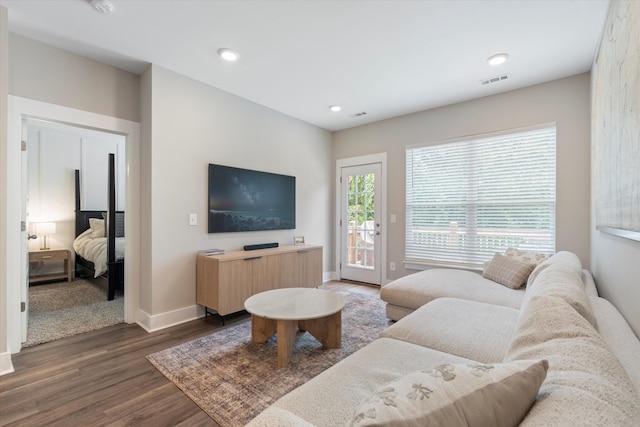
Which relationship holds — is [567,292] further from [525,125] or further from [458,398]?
[525,125]

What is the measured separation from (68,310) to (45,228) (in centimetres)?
214

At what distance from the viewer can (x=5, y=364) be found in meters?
2.10

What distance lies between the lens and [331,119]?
179 inches

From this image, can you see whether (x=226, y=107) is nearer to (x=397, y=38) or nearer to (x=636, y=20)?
(x=397, y=38)

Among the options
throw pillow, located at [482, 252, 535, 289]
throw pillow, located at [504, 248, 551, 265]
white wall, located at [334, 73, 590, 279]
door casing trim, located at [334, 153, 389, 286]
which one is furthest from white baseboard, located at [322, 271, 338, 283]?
throw pillow, located at [504, 248, 551, 265]

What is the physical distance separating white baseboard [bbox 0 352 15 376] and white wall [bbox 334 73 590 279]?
4096mm

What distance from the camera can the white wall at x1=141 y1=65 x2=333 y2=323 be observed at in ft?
9.61

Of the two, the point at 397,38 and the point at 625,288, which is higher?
the point at 397,38

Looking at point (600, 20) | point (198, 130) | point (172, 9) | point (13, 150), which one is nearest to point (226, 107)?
point (198, 130)

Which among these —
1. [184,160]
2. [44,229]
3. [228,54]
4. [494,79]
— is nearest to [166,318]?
[184,160]

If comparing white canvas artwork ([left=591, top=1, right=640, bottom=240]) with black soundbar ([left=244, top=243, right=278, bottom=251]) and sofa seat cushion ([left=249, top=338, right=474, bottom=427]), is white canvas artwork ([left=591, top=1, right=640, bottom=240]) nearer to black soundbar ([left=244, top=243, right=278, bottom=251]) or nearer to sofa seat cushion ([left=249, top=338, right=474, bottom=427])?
sofa seat cushion ([left=249, top=338, right=474, bottom=427])

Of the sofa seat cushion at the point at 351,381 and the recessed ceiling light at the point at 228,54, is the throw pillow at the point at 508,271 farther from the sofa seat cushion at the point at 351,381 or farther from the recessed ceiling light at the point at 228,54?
the recessed ceiling light at the point at 228,54

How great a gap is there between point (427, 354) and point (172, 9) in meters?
2.80

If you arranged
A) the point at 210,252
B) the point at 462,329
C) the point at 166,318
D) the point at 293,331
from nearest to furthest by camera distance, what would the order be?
the point at 462,329
the point at 293,331
the point at 166,318
the point at 210,252
